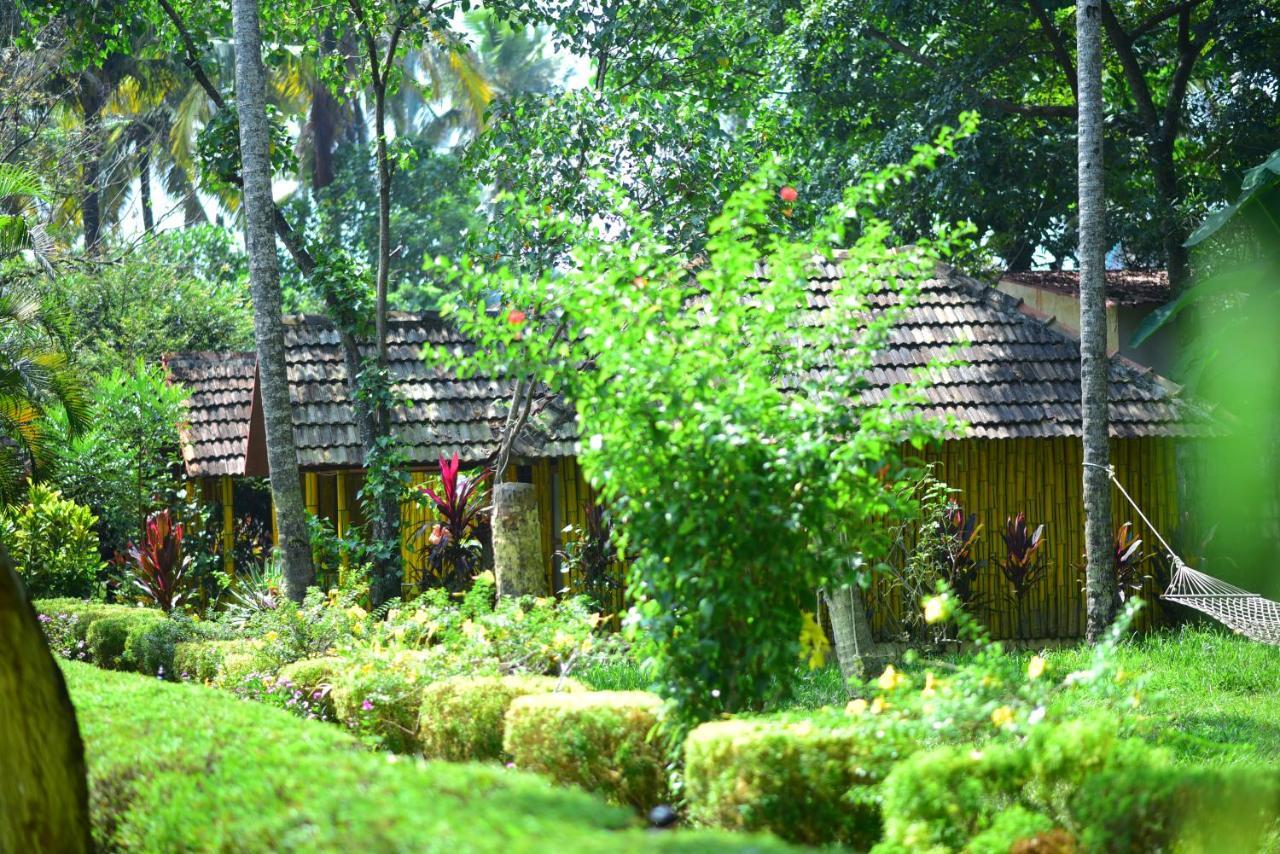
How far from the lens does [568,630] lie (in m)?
7.62

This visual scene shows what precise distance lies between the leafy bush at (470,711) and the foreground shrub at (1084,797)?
2251 mm

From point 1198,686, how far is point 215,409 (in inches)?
447

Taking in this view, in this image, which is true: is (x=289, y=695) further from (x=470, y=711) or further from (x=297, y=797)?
(x=297, y=797)

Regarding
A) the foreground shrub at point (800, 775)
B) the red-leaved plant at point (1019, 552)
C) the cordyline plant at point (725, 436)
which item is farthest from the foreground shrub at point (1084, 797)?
the red-leaved plant at point (1019, 552)

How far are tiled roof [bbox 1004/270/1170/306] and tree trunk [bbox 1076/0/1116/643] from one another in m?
3.93

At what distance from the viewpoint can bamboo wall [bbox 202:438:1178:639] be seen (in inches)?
514

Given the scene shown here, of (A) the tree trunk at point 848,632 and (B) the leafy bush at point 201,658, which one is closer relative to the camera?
(A) the tree trunk at point 848,632

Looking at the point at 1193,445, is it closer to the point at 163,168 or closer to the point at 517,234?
the point at 517,234

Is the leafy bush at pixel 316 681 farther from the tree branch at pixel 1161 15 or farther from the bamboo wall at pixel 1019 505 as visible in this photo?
the tree branch at pixel 1161 15

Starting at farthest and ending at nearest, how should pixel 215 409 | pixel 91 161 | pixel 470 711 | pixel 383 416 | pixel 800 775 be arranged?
pixel 91 161
pixel 215 409
pixel 383 416
pixel 470 711
pixel 800 775

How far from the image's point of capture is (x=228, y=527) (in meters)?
15.4

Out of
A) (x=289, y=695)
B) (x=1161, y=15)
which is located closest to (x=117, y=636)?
(x=289, y=695)

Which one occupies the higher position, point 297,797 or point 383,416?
point 383,416

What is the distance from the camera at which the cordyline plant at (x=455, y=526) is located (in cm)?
1198
